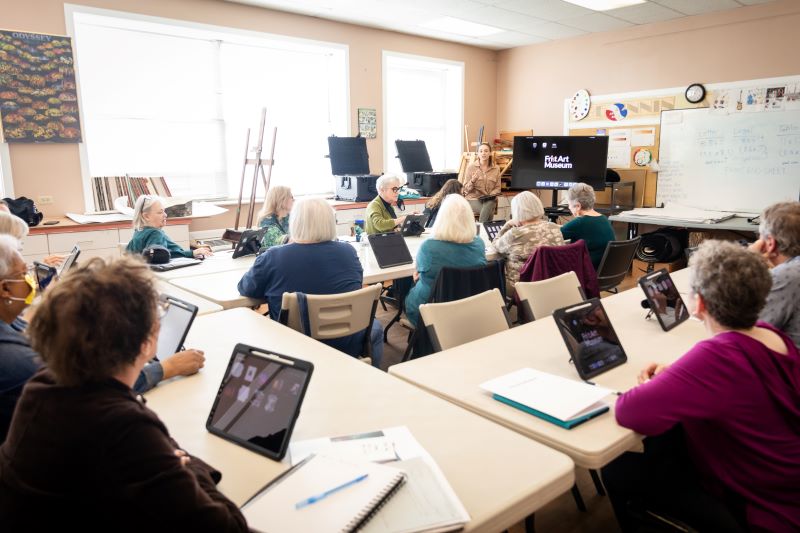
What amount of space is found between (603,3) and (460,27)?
1862mm

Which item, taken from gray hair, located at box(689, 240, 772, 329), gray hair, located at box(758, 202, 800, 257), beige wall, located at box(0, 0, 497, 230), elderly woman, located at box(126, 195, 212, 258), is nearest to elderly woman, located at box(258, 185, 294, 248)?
elderly woman, located at box(126, 195, 212, 258)

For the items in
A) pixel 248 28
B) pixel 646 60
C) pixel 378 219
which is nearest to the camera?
pixel 378 219

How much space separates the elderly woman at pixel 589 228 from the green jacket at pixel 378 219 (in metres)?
1.57

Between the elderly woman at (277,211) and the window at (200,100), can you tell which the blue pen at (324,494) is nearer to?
the elderly woman at (277,211)

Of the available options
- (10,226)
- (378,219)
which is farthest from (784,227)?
(10,226)

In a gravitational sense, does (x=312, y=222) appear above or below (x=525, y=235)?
above

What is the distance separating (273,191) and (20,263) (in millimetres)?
2766

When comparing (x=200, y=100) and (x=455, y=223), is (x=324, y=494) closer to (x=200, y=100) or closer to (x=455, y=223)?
(x=455, y=223)

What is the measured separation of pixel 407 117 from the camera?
8461 millimetres

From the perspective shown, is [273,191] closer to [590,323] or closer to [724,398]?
[590,323]

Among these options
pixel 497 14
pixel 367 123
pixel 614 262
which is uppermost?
pixel 497 14

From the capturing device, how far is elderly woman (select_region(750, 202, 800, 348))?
6.47 ft

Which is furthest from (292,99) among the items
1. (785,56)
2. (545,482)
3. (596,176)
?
(545,482)

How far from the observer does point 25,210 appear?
462cm
